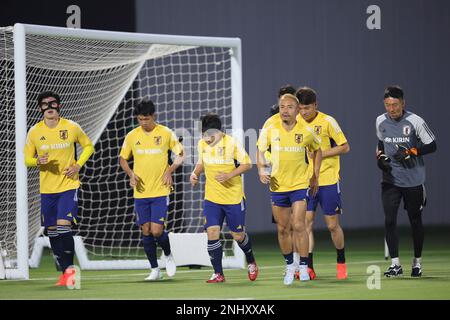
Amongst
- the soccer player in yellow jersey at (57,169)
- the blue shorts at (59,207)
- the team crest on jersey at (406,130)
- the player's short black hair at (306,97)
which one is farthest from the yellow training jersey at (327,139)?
the blue shorts at (59,207)

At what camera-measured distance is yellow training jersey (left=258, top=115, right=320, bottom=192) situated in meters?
9.74

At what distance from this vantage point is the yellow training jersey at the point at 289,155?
9.74 meters

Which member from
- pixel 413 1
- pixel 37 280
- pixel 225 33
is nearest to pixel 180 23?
pixel 225 33

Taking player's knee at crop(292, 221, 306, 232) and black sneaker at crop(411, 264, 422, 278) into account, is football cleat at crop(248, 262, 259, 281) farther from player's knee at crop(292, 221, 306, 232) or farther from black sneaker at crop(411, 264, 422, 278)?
black sneaker at crop(411, 264, 422, 278)

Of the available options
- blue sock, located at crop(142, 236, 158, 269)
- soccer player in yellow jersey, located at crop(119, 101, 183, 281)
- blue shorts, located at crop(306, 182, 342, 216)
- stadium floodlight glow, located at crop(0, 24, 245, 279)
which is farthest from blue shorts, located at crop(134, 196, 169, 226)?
blue shorts, located at crop(306, 182, 342, 216)

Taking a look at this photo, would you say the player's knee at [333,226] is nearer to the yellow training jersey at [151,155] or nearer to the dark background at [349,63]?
the yellow training jersey at [151,155]

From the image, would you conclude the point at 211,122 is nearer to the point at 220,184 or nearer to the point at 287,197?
the point at 220,184

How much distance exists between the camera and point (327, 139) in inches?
413

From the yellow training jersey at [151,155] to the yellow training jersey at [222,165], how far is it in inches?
27.5

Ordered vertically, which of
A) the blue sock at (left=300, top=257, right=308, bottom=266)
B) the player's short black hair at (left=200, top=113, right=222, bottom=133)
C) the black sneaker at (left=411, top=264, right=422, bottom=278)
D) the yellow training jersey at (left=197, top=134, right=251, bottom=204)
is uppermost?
the player's short black hair at (left=200, top=113, right=222, bottom=133)

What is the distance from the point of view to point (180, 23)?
19.6m

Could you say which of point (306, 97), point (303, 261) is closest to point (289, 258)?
point (303, 261)

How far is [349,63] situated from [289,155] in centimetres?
1189

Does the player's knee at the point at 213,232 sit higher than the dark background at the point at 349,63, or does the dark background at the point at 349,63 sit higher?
the dark background at the point at 349,63
